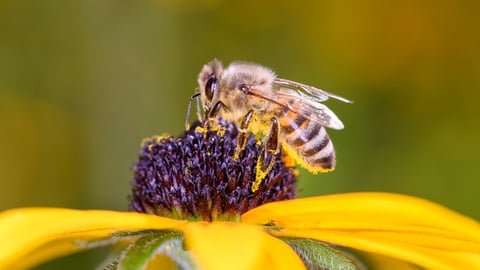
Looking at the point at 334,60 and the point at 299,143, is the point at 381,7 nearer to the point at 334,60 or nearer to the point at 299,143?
the point at 334,60

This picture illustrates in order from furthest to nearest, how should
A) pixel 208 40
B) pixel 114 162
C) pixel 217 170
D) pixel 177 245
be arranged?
pixel 208 40, pixel 114 162, pixel 217 170, pixel 177 245

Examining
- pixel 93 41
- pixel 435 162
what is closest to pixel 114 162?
pixel 93 41

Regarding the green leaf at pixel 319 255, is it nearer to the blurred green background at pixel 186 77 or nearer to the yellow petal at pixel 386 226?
the yellow petal at pixel 386 226

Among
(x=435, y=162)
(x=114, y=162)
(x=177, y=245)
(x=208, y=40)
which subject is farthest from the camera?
(x=208, y=40)

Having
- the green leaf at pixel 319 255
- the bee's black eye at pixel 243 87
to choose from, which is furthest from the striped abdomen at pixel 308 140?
the green leaf at pixel 319 255

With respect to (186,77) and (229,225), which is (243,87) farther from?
(186,77)

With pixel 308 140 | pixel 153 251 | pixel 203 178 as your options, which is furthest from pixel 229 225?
pixel 308 140

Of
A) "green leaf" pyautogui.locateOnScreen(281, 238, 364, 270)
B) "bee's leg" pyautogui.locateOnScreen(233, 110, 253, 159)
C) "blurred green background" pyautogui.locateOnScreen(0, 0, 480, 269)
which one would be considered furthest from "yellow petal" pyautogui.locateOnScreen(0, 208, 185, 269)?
"blurred green background" pyautogui.locateOnScreen(0, 0, 480, 269)
